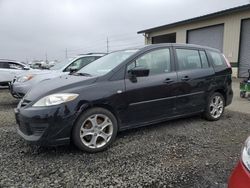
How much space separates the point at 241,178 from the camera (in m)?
1.77

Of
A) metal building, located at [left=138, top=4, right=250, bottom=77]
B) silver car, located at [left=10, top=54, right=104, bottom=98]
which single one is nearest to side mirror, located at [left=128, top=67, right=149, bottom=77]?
silver car, located at [left=10, top=54, right=104, bottom=98]

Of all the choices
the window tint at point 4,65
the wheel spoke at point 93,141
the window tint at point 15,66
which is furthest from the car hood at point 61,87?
the window tint at point 15,66

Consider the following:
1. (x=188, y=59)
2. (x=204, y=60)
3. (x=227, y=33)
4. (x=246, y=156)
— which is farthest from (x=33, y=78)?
(x=227, y=33)

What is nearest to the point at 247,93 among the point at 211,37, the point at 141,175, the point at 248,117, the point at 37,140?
the point at 248,117

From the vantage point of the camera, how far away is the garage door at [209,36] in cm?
1697

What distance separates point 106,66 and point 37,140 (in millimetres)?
1744

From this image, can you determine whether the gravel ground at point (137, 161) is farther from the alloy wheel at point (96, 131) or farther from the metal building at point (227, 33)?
the metal building at point (227, 33)

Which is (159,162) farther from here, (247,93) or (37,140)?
(247,93)

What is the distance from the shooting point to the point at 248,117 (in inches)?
233

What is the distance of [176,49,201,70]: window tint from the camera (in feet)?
16.0

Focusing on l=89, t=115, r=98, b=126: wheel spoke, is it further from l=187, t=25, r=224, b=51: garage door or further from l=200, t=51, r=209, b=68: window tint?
l=187, t=25, r=224, b=51: garage door

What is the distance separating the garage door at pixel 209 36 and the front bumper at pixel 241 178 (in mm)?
16341

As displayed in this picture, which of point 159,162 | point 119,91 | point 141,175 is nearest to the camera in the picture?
point 141,175

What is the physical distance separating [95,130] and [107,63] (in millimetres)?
A: 1411
